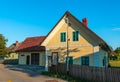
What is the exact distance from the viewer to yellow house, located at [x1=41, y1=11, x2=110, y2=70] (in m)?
27.0

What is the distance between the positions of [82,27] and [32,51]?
15728mm

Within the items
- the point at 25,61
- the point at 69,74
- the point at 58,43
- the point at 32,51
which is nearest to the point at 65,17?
the point at 58,43

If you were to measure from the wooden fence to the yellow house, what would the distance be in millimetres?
3168

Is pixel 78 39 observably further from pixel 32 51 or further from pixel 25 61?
pixel 25 61

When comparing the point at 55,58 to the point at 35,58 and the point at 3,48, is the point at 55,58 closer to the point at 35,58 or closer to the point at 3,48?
the point at 35,58

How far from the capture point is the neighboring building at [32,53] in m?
39.6

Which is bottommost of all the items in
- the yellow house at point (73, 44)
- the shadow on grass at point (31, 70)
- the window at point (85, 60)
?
the shadow on grass at point (31, 70)

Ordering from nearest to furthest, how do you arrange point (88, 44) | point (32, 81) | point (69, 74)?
point (32, 81), point (69, 74), point (88, 44)

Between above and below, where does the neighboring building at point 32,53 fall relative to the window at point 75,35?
below

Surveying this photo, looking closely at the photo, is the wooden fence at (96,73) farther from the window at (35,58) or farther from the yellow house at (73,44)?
the window at (35,58)

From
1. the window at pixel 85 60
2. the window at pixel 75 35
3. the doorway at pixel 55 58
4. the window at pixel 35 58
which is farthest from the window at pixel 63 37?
the window at pixel 35 58

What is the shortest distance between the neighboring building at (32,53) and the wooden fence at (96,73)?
1403cm

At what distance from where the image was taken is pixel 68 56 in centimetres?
2897

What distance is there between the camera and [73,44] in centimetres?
2873
